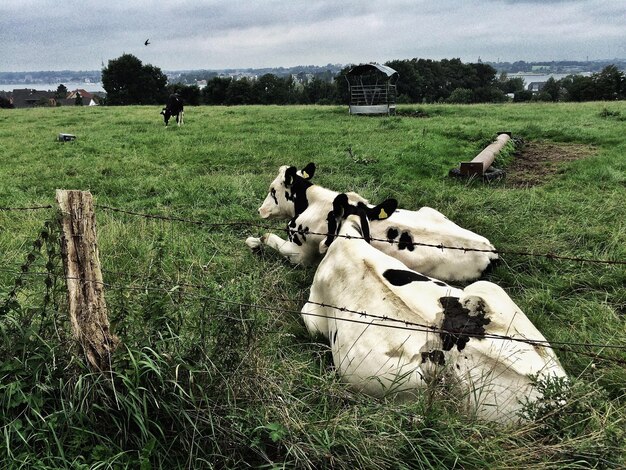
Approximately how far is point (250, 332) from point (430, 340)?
113cm

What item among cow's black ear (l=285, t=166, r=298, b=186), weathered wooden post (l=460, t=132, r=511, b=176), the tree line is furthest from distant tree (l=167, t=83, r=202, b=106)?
cow's black ear (l=285, t=166, r=298, b=186)

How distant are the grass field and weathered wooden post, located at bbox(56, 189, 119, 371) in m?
0.09

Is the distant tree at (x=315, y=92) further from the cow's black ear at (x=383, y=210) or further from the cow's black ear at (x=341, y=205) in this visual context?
the cow's black ear at (x=341, y=205)

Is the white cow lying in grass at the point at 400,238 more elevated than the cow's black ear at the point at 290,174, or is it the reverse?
the cow's black ear at the point at 290,174

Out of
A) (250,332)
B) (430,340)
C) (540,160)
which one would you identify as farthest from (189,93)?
(430,340)

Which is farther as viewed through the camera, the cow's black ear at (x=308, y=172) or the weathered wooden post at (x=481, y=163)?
the weathered wooden post at (x=481, y=163)

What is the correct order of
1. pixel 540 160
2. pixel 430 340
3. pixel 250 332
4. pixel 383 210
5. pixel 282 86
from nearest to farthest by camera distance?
pixel 250 332 → pixel 430 340 → pixel 383 210 → pixel 540 160 → pixel 282 86

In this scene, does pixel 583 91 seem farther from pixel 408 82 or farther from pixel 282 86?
pixel 282 86

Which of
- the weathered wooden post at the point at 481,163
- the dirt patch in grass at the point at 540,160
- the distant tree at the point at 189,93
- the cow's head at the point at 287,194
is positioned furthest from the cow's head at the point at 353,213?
the distant tree at the point at 189,93

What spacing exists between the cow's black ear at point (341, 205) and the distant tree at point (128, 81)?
5153 cm

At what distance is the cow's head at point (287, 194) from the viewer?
264 inches

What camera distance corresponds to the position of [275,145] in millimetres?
13133

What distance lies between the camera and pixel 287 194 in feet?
22.6

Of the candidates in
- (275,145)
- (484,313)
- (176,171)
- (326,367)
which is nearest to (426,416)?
(484,313)
